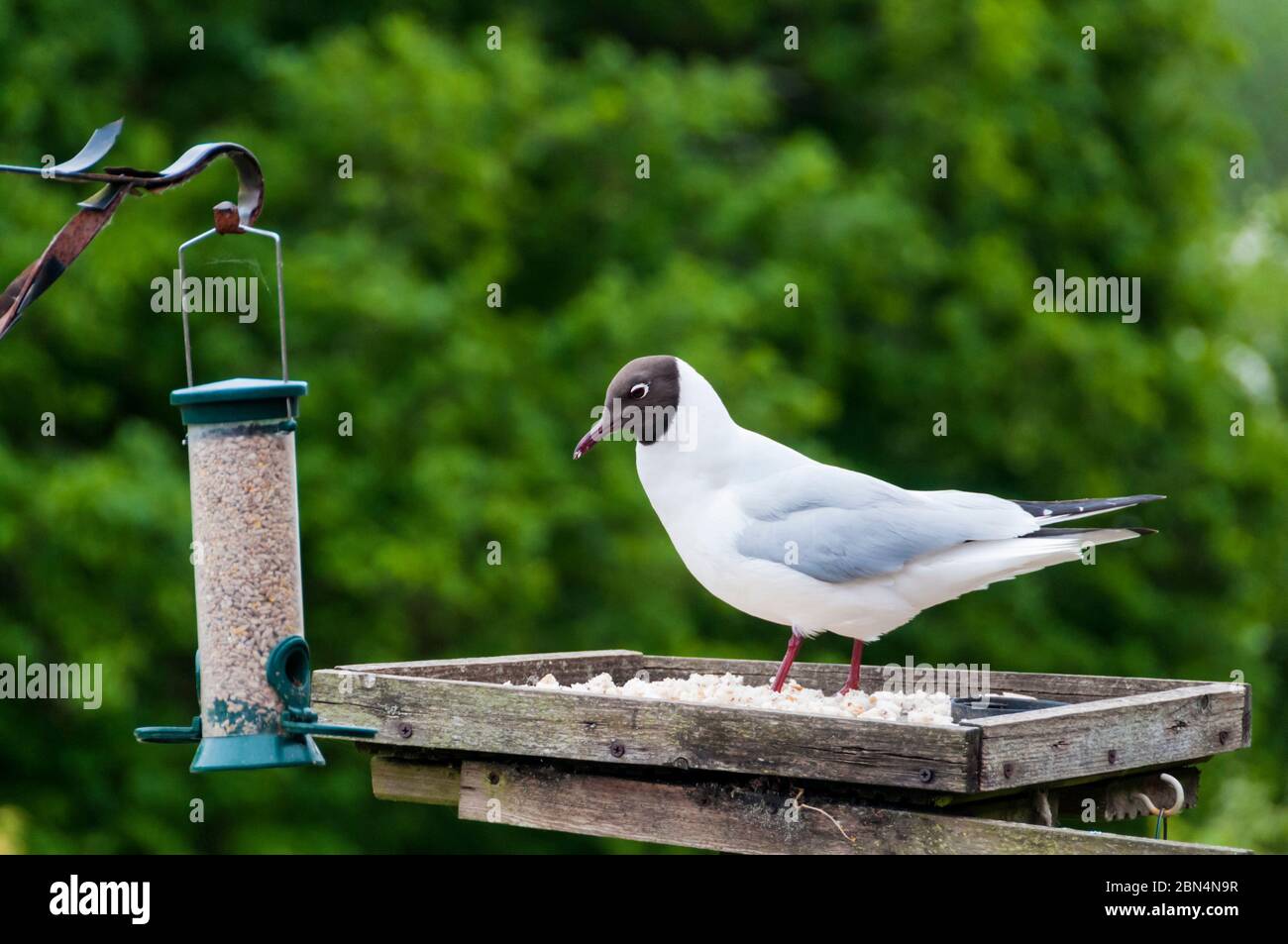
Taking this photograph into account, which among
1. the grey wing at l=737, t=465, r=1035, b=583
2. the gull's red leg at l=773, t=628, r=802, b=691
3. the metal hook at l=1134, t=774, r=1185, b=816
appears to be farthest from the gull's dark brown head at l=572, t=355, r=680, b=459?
the metal hook at l=1134, t=774, r=1185, b=816

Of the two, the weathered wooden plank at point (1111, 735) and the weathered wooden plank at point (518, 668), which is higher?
the weathered wooden plank at point (518, 668)

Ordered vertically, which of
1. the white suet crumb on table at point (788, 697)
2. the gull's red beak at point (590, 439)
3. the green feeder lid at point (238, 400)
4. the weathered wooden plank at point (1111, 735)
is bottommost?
the weathered wooden plank at point (1111, 735)

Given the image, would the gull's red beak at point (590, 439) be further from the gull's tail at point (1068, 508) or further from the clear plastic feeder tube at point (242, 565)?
the gull's tail at point (1068, 508)

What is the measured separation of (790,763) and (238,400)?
1413 millimetres

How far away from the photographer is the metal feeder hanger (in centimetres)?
373

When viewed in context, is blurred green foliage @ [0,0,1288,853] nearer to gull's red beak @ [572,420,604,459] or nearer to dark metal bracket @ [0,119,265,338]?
gull's red beak @ [572,420,604,459]

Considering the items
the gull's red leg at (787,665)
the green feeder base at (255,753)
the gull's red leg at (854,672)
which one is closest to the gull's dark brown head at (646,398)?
the gull's red leg at (787,665)

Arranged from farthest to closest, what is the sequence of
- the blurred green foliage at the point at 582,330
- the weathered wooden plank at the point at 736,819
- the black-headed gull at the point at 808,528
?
the blurred green foliage at the point at 582,330, the black-headed gull at the point at 808,528, the weathered wooden plank at the point at 736,819

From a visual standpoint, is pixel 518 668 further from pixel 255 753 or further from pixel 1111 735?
pixel 1111 735

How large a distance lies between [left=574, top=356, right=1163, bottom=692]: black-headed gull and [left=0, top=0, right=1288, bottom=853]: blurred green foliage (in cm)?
414

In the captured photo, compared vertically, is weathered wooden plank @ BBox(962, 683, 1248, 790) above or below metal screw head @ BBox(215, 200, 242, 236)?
below

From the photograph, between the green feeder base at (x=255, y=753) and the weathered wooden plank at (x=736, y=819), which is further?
the green feeder base at (x=255, y=753)

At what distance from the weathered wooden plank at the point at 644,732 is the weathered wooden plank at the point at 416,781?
24 centimetres

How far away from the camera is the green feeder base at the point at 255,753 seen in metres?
3.71
